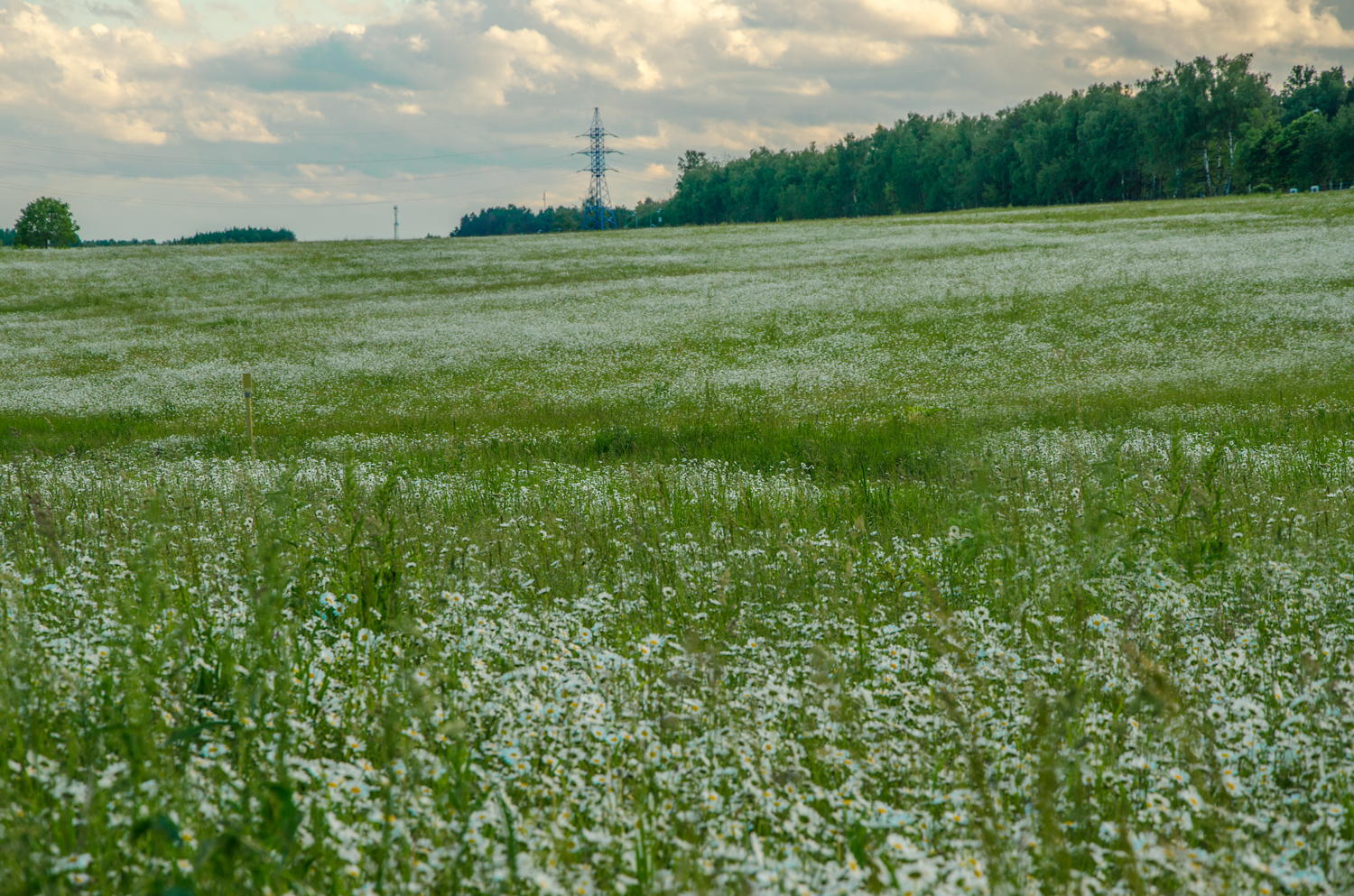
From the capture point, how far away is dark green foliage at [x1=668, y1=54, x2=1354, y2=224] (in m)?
85.1

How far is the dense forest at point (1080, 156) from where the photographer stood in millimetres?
85062

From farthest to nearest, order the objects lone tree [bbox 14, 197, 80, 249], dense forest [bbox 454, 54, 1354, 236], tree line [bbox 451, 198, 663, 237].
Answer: tree line [bbox 451, 198, 663, 237]
lone tree [bbox 14, 197, 80, 249]
dense forest [bbox 454, 54, 1354, 236]

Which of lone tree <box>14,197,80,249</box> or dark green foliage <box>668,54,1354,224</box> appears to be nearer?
dark green foliage <box>668,54,1354,224</box>

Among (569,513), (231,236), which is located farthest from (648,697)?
(231,236)

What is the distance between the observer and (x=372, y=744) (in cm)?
362

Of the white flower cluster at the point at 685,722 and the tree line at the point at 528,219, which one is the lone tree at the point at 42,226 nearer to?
the tree line at the point at 528,219

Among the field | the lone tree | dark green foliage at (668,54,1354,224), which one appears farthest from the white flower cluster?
the lone tree

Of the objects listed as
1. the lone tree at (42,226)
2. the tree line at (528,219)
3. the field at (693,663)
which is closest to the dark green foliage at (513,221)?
the tree line at (528,219)

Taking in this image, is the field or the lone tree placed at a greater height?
the lone tree

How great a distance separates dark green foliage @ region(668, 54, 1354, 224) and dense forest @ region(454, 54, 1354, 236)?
0.53 feet

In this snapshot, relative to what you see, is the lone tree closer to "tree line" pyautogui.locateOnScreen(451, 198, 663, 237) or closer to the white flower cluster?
"tree line" pyautogui.locateOnScreen(451, 198, 663, 237)

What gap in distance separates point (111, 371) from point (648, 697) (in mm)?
27921

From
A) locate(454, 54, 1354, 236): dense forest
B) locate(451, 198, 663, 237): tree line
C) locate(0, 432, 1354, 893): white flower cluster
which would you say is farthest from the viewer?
locate(451, 198, 663, 237): tree line

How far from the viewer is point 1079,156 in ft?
346
